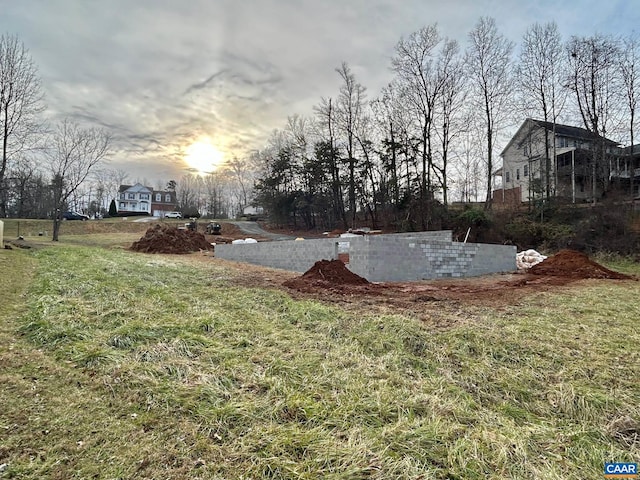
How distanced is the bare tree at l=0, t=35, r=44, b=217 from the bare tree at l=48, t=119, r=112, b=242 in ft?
6.61

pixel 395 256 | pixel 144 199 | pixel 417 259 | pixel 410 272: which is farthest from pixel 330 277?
pixel 144 199

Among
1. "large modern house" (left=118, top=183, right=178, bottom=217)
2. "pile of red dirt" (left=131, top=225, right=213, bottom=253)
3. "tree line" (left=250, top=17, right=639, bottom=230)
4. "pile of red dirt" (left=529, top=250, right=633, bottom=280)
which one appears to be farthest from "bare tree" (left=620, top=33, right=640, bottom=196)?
"large modern house" (left=118, top=183, right=178, bottom=217)

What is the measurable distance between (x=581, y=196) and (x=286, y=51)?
21034 mm

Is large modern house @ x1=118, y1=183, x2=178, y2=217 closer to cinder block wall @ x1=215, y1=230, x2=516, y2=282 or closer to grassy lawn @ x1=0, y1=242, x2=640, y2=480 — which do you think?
cinder block wall @ x1=215, y1=230, x2=516, y2=282

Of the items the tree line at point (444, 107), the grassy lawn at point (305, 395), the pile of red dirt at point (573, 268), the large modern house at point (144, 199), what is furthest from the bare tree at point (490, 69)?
the large modern house at point (144, 199)

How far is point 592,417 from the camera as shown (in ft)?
7.39

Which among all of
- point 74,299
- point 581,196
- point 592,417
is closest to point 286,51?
point 74,299

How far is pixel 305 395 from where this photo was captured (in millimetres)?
2387

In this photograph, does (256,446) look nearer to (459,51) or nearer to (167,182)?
(459,51)

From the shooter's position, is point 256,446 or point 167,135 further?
point 167,135

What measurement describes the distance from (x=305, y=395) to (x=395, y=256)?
761 cm

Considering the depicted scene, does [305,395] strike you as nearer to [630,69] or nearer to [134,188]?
[630,69]

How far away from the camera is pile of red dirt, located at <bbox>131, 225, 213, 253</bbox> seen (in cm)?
1633

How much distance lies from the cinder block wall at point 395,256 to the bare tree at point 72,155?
1202 centimetres
